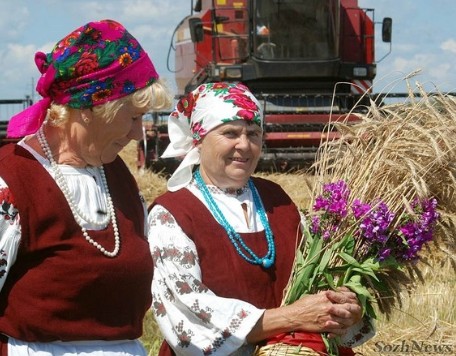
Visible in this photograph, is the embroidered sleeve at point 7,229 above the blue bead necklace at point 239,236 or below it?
above

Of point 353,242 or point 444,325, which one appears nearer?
point 353,242

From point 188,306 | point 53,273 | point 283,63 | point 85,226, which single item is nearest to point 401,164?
point 188,306

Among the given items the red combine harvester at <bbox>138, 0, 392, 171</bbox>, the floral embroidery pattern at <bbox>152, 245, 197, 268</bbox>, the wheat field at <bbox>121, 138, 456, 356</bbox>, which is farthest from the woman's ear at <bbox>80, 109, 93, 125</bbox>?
the red combine harvester at <bbox>138, 0, 392, 171</bbox>

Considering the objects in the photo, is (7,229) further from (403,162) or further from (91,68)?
(403,162)

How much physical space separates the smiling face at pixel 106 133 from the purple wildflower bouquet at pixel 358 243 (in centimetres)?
91

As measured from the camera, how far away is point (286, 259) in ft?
11.6

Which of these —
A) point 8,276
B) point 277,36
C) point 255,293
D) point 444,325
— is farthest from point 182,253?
point 277,36

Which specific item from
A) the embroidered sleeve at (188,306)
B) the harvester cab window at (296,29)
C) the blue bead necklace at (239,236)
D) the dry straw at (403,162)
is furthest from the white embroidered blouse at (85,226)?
the harvester cab window at (296,29)

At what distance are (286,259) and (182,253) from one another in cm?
38

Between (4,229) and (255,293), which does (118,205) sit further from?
(255,293)

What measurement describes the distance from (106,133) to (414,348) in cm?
265

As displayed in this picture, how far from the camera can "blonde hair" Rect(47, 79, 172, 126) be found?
2.72m

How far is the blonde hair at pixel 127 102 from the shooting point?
272cm

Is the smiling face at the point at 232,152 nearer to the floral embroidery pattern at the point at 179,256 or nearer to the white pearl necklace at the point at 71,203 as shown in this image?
the floral embroidery pattern at the point at 179,256
